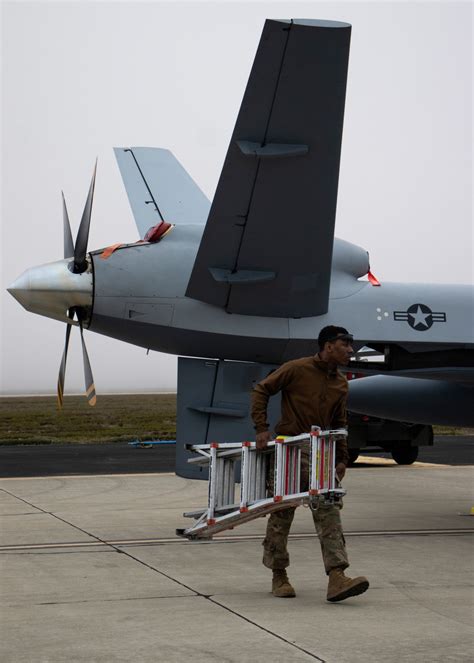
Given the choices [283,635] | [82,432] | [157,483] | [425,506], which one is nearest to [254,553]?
[283,635]

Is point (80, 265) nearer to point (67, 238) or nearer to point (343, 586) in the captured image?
point (67, 238)

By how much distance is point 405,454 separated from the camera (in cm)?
2009

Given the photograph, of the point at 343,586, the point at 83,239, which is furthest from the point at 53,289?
the point at 343,586

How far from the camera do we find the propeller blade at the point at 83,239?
9422 millimetres

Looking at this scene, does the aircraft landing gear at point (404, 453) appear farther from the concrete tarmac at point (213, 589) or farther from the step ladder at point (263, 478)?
the step ladder at point (263, 478)

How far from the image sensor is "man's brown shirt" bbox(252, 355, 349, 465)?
7.29m

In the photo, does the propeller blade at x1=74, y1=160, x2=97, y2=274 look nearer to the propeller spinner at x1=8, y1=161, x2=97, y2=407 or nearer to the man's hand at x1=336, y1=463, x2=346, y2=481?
the propeller spinner at x1=8, y1=161, x2=97, y2=407

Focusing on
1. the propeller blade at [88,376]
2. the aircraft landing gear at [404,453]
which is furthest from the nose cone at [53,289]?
the aircraft landing gear at [404,453]

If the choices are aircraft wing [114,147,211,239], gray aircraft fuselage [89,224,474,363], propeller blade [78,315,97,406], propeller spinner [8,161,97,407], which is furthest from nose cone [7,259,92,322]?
aircraft wing [114,147,211,239]

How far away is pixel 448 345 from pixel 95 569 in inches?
188

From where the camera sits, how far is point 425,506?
43.5ft

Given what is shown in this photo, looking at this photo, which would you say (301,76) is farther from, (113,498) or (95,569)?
(113,498)

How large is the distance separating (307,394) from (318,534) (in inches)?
42.5

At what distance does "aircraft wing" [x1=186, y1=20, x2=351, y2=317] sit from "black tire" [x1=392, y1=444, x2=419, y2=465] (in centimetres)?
1074
